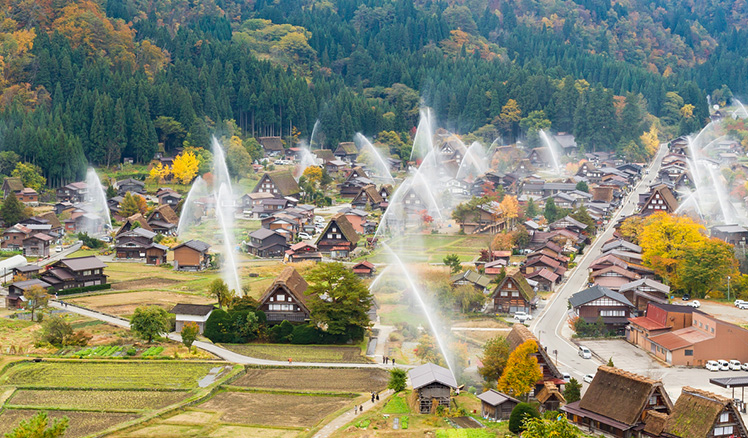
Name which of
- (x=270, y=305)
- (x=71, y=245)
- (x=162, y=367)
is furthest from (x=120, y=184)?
(x=162, y=367)

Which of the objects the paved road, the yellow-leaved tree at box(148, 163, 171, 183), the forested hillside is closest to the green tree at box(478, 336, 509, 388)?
the paved road

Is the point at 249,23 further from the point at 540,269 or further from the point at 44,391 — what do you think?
the point at 44,391

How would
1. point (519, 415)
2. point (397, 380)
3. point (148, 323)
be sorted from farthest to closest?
point (148, 323) < point (397, 380) < point (519, 415)

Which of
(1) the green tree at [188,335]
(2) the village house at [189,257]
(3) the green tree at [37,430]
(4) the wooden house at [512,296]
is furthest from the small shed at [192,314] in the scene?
(3) the green tree at [37,430]

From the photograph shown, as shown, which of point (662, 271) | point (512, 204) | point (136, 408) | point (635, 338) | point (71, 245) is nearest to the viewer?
point (136, 408)

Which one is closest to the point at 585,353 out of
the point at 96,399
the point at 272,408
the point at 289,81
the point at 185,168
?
the point at 272,408

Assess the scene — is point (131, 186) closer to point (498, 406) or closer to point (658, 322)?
point (658, 322)

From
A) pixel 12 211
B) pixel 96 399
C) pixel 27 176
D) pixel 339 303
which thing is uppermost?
pixel 27 176
